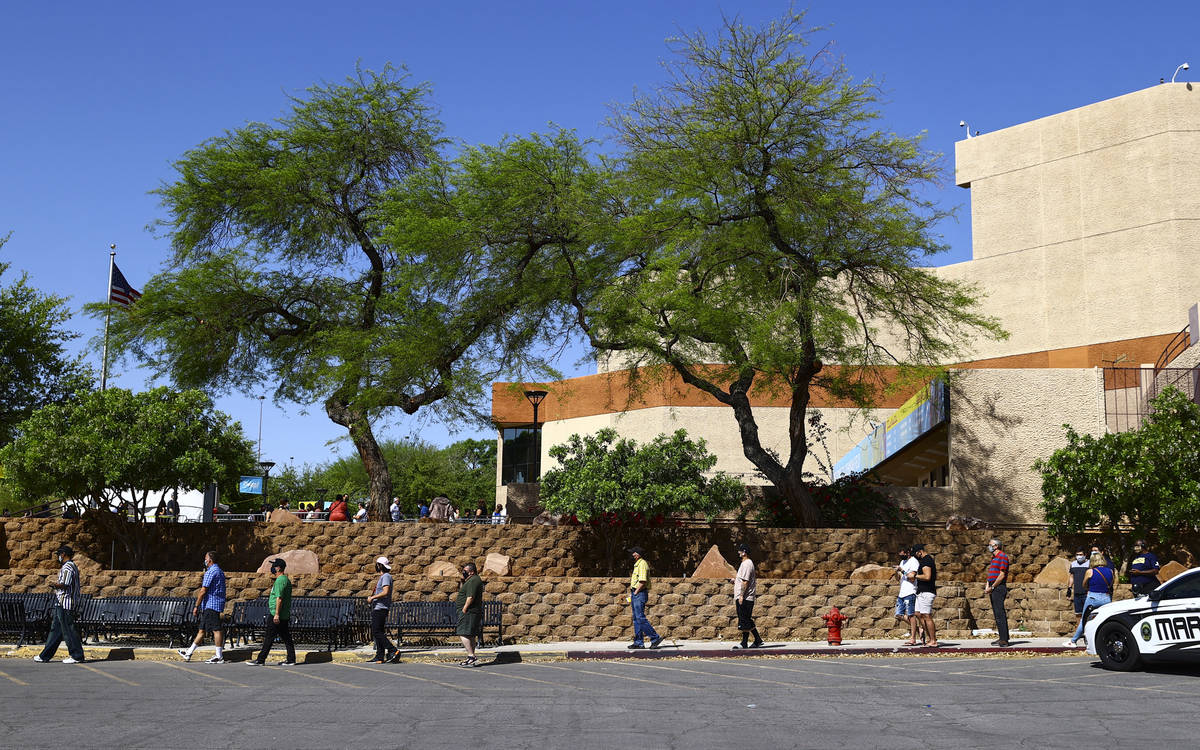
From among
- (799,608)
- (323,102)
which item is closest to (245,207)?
(323,102)

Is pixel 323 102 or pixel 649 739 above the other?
pixel 323 102

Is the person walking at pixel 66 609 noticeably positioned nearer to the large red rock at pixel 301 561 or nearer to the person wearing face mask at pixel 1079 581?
the large red rock at pixel 301 561

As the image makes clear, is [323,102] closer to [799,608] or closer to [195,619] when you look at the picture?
[195,619]

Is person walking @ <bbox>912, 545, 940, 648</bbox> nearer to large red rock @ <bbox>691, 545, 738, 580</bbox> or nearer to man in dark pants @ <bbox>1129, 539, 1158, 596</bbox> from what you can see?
man in dark pants @ <bbox>1129, 539, 1158, 596</bbox>

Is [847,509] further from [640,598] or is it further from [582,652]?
[582,652]

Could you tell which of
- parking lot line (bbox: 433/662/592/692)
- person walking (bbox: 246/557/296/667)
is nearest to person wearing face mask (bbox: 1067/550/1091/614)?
parking lot line (bbox: 433/662/592/692)

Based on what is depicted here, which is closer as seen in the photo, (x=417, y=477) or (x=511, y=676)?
(x=511, y=676)

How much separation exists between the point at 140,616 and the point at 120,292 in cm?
1615

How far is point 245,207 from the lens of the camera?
107 ft

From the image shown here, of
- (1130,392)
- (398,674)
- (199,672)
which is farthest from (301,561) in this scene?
(1130,392)

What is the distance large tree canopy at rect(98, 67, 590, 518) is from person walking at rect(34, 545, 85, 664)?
504 inches

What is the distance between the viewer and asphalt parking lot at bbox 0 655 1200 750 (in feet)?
Result: 30.6

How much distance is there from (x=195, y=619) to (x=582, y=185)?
15.7m

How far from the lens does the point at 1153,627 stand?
13.9m
